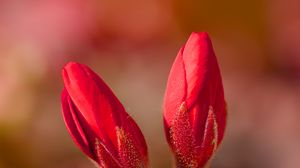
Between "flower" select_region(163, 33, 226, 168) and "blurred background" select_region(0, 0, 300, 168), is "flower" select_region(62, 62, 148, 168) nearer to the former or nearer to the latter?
"flower" select_region(163, 33, 226, 168)

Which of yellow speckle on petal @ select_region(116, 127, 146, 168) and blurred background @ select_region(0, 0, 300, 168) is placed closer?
yellow speckle on petal @ select_region(116, 127, 146, 168)

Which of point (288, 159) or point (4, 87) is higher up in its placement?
point (4, 87)

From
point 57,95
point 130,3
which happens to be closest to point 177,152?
point 57,95

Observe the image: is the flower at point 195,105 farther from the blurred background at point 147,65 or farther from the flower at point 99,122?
the blurred background at point 147,65

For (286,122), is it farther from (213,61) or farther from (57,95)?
(213,61)

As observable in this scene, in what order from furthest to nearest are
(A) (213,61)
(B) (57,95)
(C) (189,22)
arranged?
(C) (189,22)
(B) (57,95)
(A) (213,61)

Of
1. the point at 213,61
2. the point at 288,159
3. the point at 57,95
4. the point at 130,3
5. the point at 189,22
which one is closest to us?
the point at 213,61

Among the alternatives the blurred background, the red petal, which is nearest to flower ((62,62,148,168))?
the red petal
